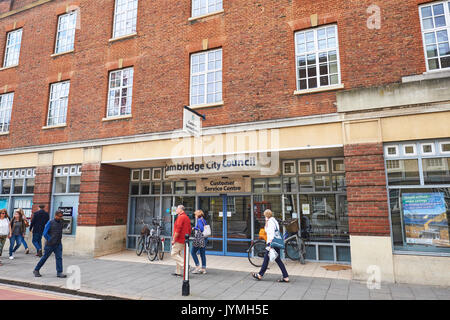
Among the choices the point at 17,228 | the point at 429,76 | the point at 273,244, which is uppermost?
the point at 429,76

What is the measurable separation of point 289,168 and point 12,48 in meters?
15.9

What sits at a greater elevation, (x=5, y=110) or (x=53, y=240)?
(x=5, y=110)

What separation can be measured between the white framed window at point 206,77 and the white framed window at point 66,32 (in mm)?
6975

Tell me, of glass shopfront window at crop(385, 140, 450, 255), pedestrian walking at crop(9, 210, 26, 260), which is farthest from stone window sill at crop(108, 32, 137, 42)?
glass shopfront window at crop(385, 140, 450, 255)

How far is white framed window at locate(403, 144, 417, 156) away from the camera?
761 centimetres

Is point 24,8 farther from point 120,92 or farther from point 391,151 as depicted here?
point 391,151

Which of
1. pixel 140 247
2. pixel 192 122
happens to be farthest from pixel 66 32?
pixel 140 247

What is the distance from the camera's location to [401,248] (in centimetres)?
743

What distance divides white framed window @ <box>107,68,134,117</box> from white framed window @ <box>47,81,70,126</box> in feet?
8.36

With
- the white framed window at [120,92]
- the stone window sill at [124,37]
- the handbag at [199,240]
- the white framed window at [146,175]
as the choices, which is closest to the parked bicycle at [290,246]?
the handbag at [199,240]

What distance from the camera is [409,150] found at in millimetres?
7648

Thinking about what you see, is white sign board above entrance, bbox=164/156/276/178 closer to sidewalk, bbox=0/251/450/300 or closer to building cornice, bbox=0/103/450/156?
building cornice, bbox=0/103/450/156

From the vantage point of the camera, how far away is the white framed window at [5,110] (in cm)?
1469

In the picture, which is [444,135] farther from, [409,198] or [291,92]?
[291,92]
